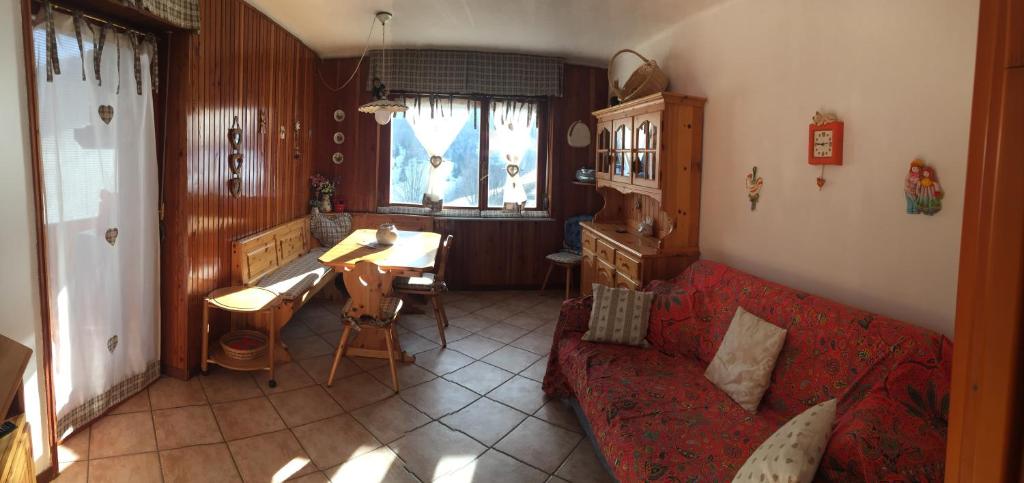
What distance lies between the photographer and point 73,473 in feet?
7.80

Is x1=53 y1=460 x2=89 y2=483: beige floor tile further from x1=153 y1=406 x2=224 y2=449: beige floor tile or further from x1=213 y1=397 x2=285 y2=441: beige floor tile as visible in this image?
x1=213 y1=397 x2=285 y2=441: beige floor tile

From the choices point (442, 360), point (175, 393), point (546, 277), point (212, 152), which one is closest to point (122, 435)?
point (175, 393)

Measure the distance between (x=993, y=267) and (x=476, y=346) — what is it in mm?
3851

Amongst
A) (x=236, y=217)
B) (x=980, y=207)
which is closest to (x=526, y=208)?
(x=236, y=217)

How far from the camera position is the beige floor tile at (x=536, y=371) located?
3584mm

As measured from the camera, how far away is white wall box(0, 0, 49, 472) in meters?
2.07

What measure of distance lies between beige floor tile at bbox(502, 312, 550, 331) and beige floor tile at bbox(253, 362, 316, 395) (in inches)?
71.3

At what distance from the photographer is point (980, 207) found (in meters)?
0.45

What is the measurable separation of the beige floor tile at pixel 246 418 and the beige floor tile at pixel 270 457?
7 centimetres

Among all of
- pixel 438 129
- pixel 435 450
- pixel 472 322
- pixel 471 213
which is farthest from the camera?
pixel 471 213

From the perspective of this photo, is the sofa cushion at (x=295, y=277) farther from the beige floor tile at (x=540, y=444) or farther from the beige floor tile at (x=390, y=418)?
the beige floor tile at (x=540, y=444)

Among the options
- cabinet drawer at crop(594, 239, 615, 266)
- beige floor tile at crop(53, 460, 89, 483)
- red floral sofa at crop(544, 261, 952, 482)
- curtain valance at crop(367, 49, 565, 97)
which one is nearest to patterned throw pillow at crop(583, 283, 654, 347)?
red floral sofa at crop(544, 261, 952, 482)

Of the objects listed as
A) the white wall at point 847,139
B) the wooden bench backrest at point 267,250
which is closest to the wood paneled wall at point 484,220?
the wooden bench backrest at point 267,250

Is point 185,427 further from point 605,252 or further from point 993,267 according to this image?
point 993,267
